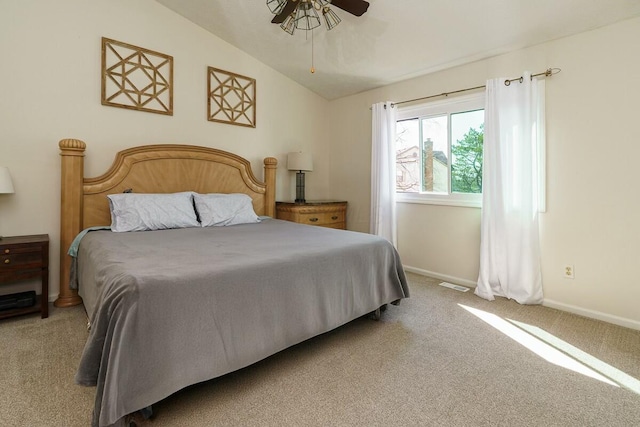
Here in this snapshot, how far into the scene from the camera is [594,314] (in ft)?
8.29

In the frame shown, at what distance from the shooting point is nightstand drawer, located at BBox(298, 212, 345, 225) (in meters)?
3.79

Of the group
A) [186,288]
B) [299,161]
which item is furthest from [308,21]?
[186,288]

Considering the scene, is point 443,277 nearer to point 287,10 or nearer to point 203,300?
point 203,300

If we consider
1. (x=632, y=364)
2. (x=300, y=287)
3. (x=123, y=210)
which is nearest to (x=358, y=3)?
(x=300, y=287)

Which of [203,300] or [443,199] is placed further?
[443,199]

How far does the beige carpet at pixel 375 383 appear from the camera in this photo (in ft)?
4.54

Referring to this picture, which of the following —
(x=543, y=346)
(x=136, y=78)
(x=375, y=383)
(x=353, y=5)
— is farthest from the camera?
(x=136, y=78)

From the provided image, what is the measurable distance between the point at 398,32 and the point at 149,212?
275 centimetres

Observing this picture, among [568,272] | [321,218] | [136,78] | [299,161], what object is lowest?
[568,272]

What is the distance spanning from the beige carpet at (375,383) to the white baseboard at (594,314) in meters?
0.14

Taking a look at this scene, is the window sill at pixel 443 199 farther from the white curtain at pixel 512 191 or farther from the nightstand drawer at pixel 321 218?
the nightstand drawer at pixel 321 218

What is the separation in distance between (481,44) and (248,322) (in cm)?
307

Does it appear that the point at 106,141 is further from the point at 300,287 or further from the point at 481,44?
the point at 481,44

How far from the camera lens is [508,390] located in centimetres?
158
